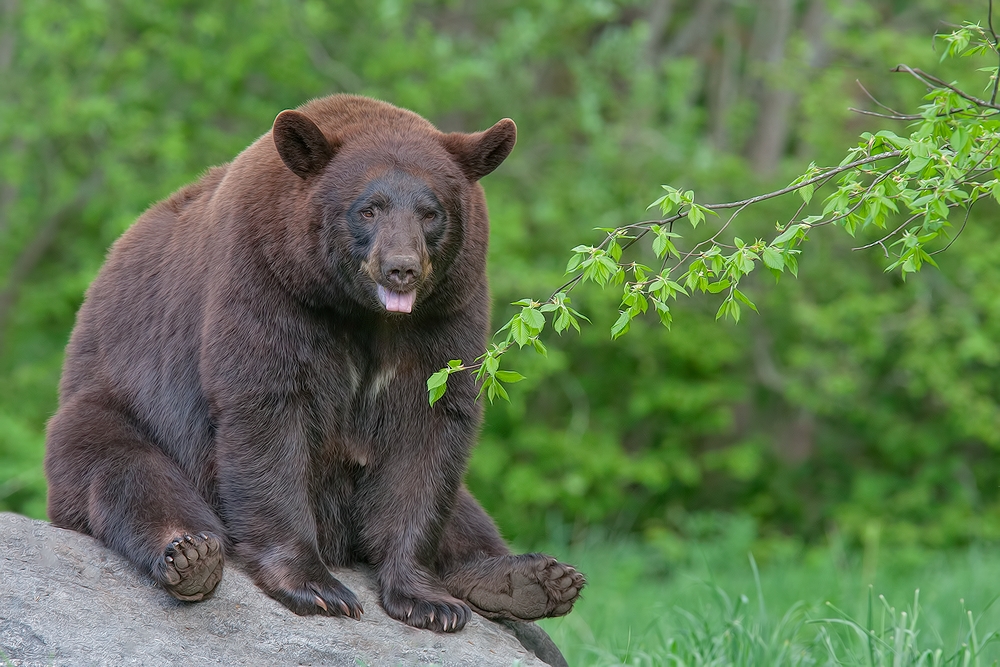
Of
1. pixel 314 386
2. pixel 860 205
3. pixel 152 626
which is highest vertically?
pixel 860 205

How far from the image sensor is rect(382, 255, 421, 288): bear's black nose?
362cm

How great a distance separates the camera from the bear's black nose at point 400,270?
11.9 ft

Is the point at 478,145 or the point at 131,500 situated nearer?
the point at 131,500

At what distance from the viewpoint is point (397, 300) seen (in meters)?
3.66

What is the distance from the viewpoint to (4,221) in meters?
10.3

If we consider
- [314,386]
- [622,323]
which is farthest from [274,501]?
[622,323]

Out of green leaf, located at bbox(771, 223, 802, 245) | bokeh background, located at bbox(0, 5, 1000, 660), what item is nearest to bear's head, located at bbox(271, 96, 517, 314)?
green leaf, located at bbox(771, 223, 802, 245)

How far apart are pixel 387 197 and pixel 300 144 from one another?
1.13 ft

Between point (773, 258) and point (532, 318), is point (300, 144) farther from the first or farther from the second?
point (773, 258)

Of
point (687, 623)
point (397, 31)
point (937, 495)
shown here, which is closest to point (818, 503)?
point (937, 495)

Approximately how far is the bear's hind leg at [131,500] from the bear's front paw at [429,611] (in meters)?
0.63

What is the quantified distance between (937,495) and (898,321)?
244 centimetres

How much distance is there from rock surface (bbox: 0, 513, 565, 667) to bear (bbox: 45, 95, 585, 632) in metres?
0.08

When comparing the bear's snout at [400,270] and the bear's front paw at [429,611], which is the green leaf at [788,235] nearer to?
the bear's snout at [400,270]
